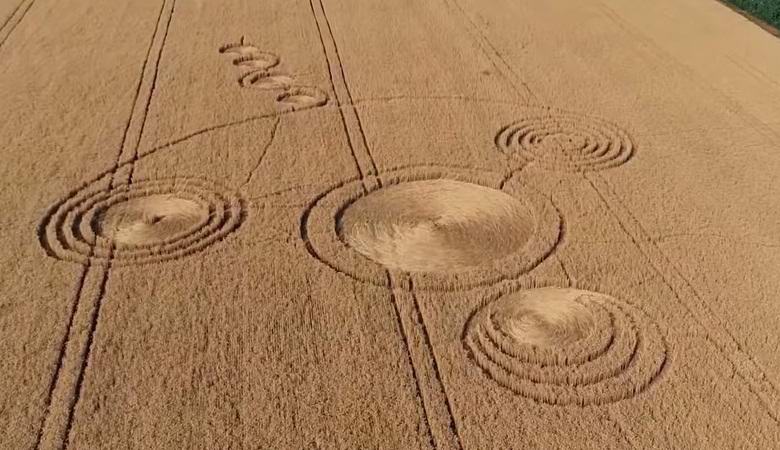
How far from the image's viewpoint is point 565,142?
9.48 m

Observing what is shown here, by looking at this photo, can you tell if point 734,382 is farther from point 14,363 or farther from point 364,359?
point 14,363

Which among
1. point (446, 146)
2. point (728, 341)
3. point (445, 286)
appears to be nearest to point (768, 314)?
point (728, 341)

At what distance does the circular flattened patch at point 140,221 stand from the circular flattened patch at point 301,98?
2.15 m

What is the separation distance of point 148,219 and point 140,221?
0.08 meters

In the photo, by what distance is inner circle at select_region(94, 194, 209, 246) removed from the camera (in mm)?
7848

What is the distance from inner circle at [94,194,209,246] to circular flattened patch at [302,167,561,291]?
1133mm

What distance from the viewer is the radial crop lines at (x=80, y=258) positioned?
5.94 metres

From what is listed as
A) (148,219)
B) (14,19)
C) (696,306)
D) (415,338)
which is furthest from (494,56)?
(14,19)

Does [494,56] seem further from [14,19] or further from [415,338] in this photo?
[14,19]

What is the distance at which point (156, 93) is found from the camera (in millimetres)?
10812

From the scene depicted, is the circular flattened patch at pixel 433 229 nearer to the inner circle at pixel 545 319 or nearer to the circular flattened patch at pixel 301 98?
the inner circle at pixel 545 319

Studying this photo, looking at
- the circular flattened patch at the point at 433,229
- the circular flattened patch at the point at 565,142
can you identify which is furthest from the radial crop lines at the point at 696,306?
the circular flattened patch at the point at 433,229

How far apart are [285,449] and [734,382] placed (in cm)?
323

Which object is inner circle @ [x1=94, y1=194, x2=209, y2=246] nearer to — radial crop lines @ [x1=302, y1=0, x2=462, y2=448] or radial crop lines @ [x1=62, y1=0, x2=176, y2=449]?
radial crop lines @ [x1=62, y1=0, x2=176, y2=449]
